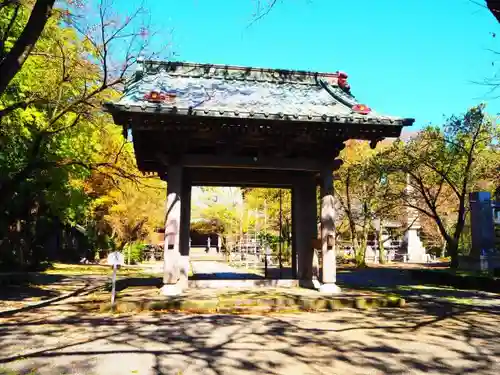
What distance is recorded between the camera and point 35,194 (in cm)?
1738

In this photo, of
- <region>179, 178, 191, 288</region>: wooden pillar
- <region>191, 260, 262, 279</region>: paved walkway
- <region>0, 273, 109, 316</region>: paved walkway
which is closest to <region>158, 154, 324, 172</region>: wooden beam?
<region>179, 178, 191, 288</region>: wooden pillar

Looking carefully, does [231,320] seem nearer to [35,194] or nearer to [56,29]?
[56,29]

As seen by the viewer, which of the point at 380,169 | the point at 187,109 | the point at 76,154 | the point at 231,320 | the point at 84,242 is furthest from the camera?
the point at 84,242

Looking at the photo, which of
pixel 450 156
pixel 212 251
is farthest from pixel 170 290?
pixel 212 251

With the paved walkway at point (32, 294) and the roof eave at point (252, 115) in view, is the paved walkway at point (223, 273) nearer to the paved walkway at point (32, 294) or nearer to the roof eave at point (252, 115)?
the paved walkway at point (32, 294)

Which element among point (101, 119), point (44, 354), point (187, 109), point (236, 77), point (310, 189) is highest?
point (236, 77)

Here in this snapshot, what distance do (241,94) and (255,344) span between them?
272 inches

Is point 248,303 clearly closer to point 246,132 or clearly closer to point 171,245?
point 171,245

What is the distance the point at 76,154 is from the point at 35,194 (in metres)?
4.40

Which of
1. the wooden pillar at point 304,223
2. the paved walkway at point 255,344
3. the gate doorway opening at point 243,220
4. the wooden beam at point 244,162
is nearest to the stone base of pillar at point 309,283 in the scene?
the wooden pillar at point 304,223

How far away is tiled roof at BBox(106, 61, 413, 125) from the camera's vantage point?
848 centimetres

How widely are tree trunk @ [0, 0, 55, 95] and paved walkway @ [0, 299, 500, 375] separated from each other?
320 centimetres

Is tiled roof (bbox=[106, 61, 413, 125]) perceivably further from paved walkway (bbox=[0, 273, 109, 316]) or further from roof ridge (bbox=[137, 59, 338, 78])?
paved walkway (bbox=[0, 273, 109, 316])

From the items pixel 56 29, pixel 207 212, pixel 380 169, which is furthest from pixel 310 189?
pixel 207 212
